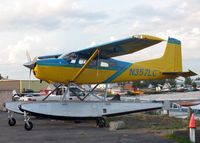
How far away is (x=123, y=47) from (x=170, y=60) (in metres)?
4.31

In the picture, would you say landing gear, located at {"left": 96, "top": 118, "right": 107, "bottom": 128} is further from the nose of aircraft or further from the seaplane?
the nose of aircraft

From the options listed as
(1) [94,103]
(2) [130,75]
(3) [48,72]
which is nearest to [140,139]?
(1) [94,103]

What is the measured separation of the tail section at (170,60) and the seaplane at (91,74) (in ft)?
2.91

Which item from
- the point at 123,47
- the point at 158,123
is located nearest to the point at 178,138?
the point at 158,123

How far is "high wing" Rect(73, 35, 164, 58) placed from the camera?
15.1 meters

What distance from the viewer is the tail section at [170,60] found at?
19.8 metres

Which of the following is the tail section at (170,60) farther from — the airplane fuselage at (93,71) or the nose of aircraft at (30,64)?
the nose of aircraft at (30,64)

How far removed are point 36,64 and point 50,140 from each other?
17.9 feet

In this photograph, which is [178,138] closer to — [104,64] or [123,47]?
Result: [123,47]

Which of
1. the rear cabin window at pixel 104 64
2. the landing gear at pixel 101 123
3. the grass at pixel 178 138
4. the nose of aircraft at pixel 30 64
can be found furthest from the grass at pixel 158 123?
the nose of aircraft at pixel 30 64

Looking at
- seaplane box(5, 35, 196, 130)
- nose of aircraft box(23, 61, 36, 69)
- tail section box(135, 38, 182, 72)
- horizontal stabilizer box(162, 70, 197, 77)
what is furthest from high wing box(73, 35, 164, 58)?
horizontal stabilizer box(162, 70, 197, 77)

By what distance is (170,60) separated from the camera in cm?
2014

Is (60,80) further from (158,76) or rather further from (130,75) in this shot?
(158,76)

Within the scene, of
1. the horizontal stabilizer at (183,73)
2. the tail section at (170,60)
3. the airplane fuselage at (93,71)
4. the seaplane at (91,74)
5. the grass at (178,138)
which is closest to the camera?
the grass at (178,138)
